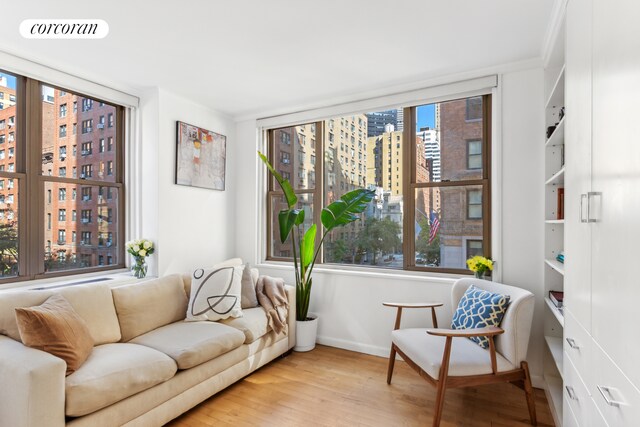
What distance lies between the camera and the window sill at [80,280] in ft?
8.70

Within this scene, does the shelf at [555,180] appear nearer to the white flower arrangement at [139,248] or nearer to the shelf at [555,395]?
the shelf at [555,395]

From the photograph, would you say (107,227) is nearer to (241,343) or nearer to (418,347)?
(241,343)

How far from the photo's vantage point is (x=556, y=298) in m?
2.35

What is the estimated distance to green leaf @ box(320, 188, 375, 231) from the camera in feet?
10.8

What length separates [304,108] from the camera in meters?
3.77

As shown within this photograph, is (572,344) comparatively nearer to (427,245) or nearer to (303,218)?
(427,245)

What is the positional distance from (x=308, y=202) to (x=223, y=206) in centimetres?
101

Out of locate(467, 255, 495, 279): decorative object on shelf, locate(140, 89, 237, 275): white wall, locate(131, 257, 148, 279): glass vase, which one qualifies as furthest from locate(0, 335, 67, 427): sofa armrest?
locate(467, 255, 495, 279): decorative object on shelf

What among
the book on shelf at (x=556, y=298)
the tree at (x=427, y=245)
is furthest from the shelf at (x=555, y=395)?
the tree at (x=427, y=245)

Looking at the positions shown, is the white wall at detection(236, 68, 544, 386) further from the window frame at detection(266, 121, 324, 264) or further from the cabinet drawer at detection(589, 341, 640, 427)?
the cabinet drawer at detection(589, 341, 640, 427)

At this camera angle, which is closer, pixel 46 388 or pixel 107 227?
pixel 46 388

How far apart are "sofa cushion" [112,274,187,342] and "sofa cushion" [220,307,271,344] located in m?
0.42

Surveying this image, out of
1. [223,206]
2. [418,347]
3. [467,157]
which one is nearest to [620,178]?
[418,347]

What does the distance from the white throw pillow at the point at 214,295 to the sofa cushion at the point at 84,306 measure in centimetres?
58
